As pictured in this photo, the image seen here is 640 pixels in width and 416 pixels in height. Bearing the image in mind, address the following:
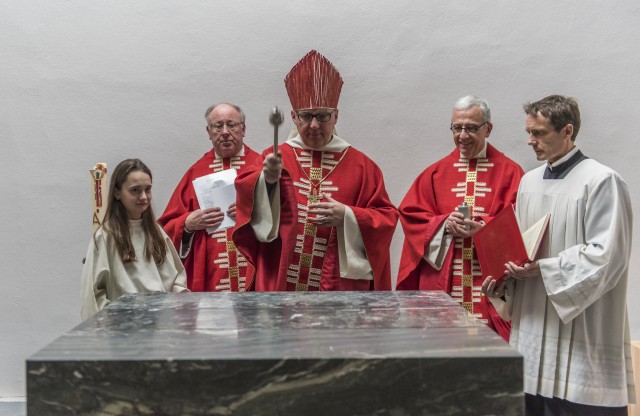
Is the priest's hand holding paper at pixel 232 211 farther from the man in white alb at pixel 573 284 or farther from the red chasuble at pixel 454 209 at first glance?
the man in white alb at pixel 573 284

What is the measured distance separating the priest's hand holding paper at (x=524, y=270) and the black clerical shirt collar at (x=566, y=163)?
51 cm

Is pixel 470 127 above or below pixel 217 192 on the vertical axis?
above

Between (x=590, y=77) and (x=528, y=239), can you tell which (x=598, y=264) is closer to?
(x=528, y=239)

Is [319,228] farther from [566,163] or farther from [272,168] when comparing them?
[566,163]

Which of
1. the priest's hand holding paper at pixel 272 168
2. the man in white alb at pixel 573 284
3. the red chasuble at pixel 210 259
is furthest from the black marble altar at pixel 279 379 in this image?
the red chasuble at pixel 210 259

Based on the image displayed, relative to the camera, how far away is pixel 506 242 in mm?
4098

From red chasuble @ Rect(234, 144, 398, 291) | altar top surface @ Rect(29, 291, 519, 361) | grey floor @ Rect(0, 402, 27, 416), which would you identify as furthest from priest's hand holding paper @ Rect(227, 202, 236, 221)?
grey floor @ Rect(0, 402, 27, 416)

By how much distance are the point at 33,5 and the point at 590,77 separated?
14.5 feet

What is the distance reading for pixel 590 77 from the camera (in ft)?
20.2

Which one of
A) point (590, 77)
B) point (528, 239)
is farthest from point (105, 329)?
point (590, 77)

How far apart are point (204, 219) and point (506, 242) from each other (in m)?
1.96

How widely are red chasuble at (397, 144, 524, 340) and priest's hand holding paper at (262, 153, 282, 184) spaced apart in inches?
44.0

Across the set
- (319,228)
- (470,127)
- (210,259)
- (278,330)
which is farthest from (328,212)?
(278,330)

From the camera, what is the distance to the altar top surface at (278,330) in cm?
253
